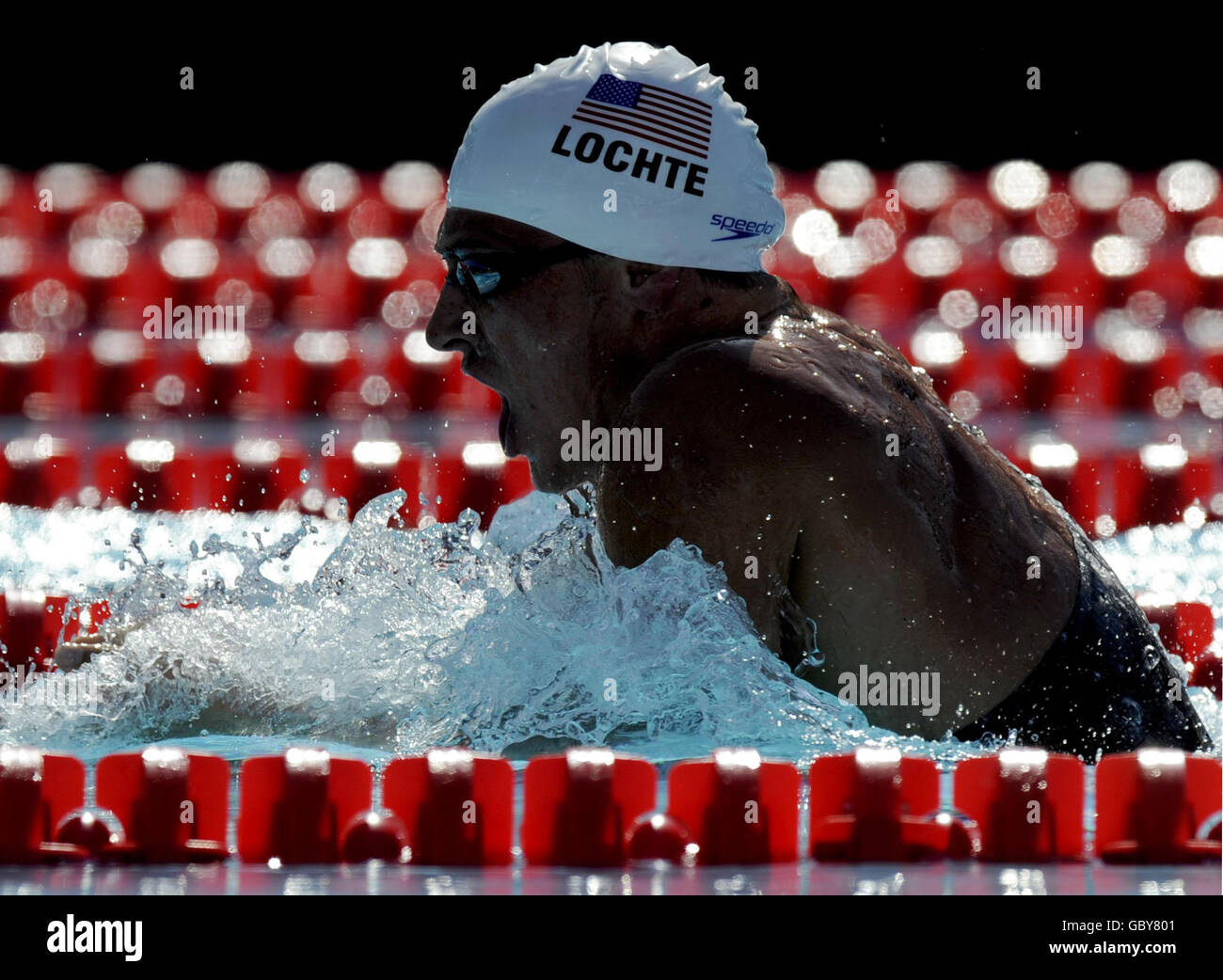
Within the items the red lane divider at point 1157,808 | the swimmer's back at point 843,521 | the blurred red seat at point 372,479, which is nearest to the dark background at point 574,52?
the blurred red seat at point 372,479

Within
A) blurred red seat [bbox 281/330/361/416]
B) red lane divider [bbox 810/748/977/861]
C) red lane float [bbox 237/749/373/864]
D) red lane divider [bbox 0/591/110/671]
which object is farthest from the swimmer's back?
blurred red seat [bbox 281/330/361/416]

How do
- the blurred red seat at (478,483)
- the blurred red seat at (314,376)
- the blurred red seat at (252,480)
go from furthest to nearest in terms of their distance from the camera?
the blurred red seat at (314,376) → the blurred red seat at (252,480) → the blurred red seat at (478,483)

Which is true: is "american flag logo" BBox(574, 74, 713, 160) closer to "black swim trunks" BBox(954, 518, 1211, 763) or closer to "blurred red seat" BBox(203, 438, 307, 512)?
"black swim trunks" BBox(954, 518, 1211, 763)

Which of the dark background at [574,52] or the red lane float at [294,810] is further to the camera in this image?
the dark background at [574,52]

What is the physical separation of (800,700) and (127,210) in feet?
28.7

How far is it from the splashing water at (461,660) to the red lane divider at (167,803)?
1.48ft

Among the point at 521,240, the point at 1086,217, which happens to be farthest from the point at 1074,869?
the point at 1086,217

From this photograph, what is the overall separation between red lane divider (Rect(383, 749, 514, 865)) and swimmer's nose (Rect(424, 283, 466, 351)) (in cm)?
70

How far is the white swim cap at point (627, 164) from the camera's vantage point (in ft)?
9.34

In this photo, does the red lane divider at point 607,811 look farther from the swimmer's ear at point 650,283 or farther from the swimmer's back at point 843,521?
the swimmer's ear at point 650,283

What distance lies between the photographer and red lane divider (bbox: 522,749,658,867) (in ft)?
7.64
